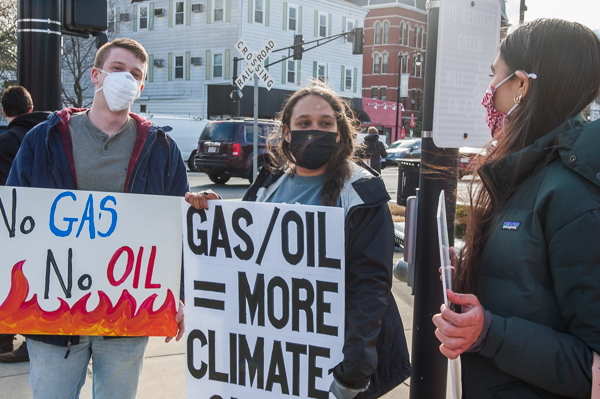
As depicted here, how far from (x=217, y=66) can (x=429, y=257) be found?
111 feet

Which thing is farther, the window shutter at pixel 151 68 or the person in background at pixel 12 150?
the window shutter at pixel 151 68

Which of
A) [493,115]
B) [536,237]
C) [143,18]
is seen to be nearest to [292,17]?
[143,18]

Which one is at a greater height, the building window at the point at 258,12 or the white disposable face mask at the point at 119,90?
the building window at the point at 258,12

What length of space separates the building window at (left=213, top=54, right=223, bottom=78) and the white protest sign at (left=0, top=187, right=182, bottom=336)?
111ft

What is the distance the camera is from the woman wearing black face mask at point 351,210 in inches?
80.7

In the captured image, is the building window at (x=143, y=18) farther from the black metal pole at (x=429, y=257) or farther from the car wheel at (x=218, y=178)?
the black metal pole at (x=429, y=257)

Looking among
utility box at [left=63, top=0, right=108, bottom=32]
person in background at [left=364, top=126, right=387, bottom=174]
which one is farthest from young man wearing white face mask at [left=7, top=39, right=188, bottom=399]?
person in background at [left=364, top=126, right=387, bottom=174]

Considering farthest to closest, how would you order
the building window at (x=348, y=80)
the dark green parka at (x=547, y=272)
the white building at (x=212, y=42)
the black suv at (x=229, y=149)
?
the building window at (x=348, y=80), the white building at (x=212, y=42), the black suv at (x=229, y=149), the dark green parka at (x=547, y=272)

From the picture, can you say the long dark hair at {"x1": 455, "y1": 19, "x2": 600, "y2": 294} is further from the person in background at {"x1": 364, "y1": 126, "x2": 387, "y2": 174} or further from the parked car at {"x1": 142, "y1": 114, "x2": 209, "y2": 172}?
the parked car at {"x1": 142, "y1": 114, "x2": 209, "y2": 172}

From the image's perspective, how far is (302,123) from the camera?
2443mm

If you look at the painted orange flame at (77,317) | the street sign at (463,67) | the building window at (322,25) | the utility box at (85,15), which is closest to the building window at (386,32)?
the building window at (322,25)

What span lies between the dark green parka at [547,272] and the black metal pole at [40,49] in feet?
13.9

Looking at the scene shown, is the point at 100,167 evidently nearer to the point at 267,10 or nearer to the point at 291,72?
the point at 267,10

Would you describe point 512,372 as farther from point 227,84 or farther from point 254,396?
point 227,84
